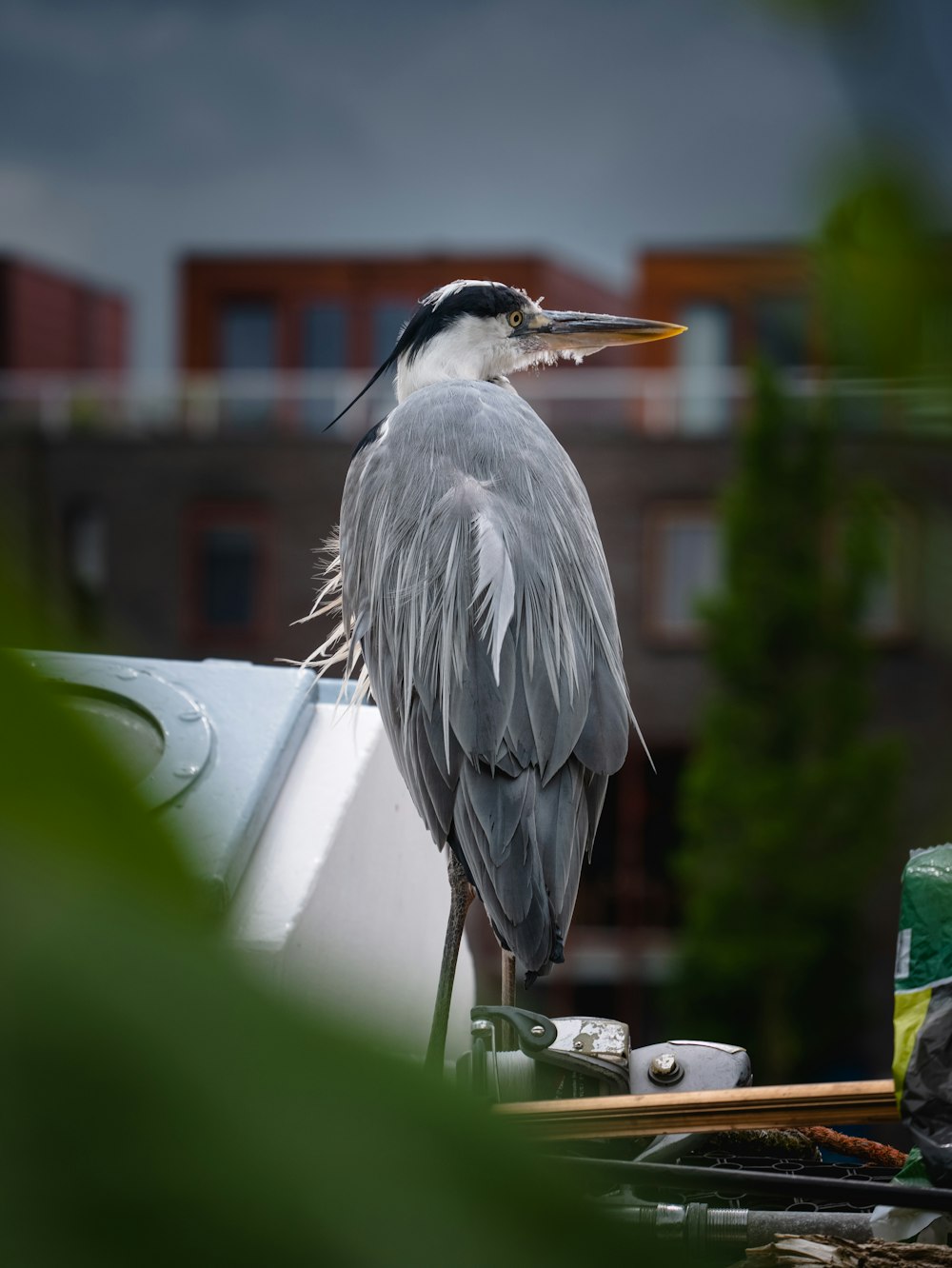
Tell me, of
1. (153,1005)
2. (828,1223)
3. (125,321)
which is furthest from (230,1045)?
(125,321)

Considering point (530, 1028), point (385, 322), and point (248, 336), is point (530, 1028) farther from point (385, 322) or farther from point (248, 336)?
point (248, 336)

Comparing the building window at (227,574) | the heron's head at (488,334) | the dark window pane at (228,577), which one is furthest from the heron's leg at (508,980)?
the dark window pane at (228,577)

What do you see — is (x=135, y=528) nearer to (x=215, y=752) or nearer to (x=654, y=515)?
(x=654, y=515)

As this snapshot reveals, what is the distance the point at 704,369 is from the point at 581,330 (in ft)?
34.2

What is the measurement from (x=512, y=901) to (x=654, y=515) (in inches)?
395

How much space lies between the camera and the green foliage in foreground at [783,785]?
380 inches

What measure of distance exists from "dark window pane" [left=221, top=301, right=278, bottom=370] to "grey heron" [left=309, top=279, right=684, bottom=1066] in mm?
12068

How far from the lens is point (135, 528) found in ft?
39.2

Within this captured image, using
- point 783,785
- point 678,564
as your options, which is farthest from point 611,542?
point 783,785

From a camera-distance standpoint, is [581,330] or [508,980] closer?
[508,980]

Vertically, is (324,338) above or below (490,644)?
above

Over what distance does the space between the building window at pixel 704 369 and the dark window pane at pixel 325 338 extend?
2994 mm

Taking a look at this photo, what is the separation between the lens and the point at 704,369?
12641 mm

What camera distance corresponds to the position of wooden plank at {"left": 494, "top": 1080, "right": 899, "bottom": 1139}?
3.96 feet
